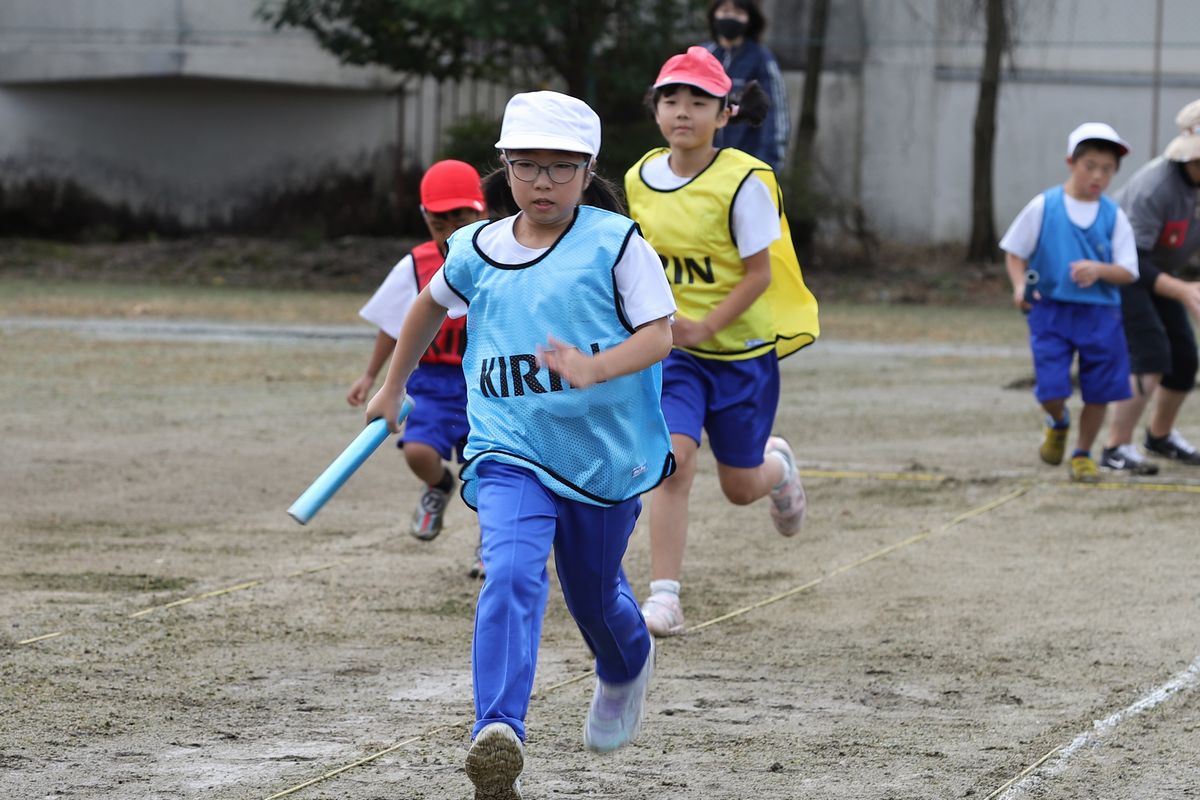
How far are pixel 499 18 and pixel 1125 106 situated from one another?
32.3ft

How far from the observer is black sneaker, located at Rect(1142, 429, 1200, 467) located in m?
9.55

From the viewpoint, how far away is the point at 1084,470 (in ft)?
28.8

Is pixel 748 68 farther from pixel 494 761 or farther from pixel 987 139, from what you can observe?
pixel 987 139

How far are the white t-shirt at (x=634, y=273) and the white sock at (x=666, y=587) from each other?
5.96 feet

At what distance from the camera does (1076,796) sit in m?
3.99

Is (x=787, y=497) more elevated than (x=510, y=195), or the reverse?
(x=510, y=195)

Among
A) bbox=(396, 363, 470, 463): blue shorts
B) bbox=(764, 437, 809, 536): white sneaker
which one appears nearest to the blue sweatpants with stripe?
bbox=(764, 437, 809, 536): white sneaker

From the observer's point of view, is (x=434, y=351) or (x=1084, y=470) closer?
(x=434, y=351)

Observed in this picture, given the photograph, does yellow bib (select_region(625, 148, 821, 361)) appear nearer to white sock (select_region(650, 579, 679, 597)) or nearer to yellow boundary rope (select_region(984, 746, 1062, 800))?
white sock (select_region(650, 579, 679, 597))

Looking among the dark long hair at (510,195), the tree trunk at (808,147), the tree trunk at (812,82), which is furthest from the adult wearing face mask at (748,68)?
the tree trunk at (812,82)

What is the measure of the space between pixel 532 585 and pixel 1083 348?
535cm

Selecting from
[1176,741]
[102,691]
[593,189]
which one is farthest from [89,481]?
[1176,741]

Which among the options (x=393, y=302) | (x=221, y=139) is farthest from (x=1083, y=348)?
(x=221, y=139)

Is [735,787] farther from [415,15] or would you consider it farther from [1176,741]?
[415,15]
